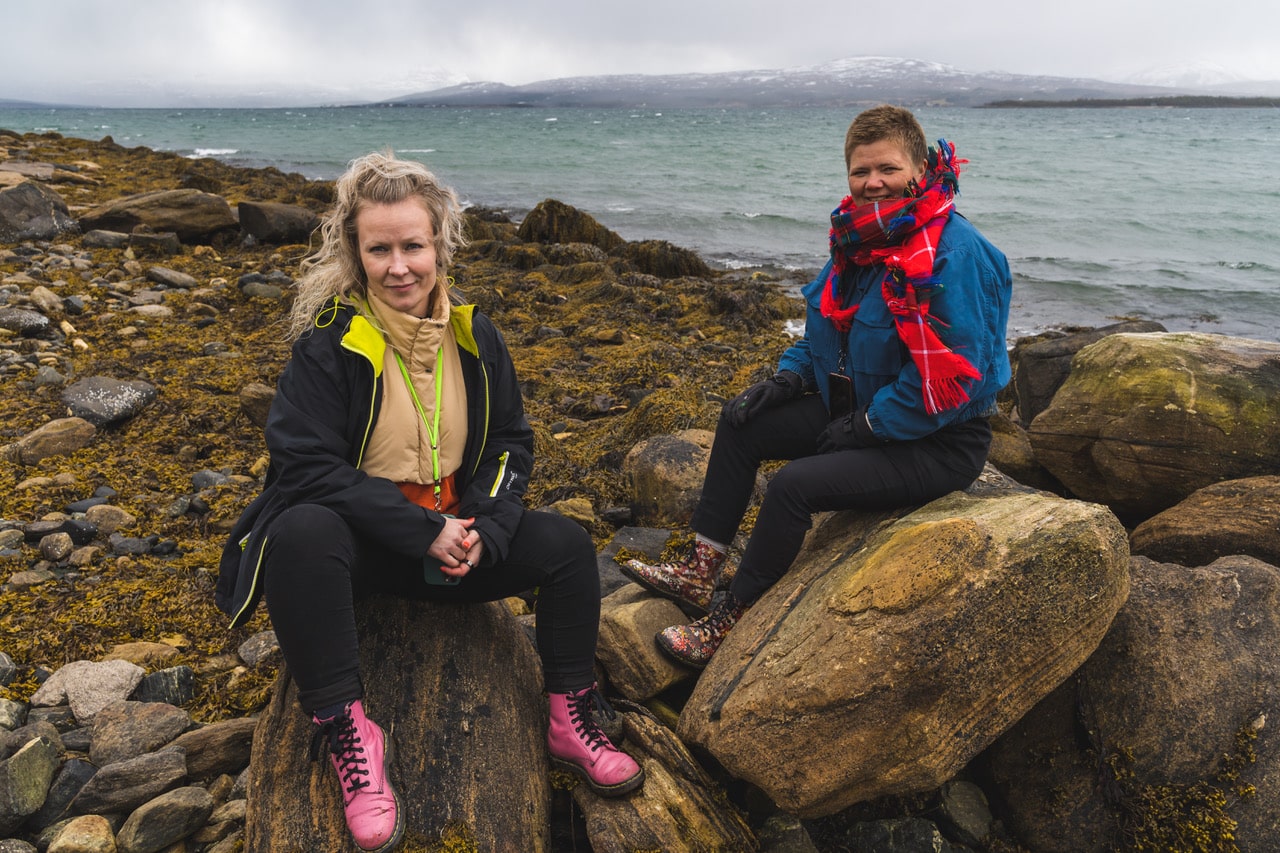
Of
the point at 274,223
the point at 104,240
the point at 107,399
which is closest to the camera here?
the point at 107,399

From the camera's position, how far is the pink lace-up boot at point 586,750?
3008 mm

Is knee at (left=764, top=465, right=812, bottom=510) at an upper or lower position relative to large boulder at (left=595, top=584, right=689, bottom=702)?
upper

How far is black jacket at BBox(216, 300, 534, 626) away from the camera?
9.46 feet

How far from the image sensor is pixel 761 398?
3.93 m

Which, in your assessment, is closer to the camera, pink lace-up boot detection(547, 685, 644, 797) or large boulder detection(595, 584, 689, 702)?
pink lace-up boot detection(547, 685, 644, 797)

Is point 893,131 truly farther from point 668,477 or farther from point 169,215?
point 169,215

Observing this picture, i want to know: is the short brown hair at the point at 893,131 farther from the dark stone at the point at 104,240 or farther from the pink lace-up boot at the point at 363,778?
the dark stone at the point at 104,240

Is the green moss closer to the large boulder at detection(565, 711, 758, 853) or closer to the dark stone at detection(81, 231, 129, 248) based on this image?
the large boulder at detection(565, 711, 758, 853)

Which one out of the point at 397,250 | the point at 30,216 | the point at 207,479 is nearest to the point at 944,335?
the point at 397,250

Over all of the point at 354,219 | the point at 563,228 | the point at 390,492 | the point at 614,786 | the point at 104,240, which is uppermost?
the point at 354,219

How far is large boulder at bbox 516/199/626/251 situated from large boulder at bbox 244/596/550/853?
14.0 meters

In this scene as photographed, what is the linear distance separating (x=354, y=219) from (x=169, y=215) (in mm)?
12784

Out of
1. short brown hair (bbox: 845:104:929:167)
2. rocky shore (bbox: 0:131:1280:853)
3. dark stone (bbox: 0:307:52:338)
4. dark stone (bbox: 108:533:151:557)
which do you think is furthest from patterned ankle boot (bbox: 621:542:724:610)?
dark stone (bbox: 0:307:52:338)

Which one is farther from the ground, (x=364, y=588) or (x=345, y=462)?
(x=345, y=462)
